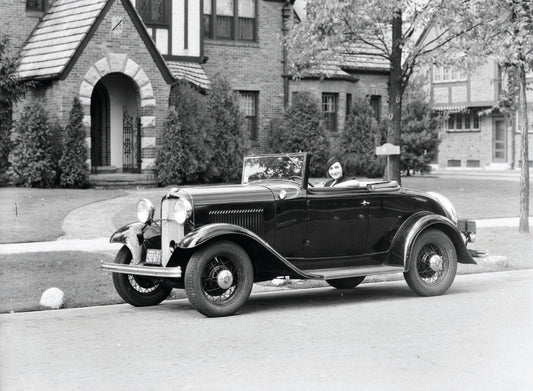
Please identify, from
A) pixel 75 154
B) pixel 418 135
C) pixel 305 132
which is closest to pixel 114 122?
pixel 75 154

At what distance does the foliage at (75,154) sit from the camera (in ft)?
72.5

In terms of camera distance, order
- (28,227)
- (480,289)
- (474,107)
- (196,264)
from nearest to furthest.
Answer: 1. (196,264)
2. (480,289)
3. (28,227)
4. (474,107)

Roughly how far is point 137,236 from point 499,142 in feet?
148

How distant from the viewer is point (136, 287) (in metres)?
10.2

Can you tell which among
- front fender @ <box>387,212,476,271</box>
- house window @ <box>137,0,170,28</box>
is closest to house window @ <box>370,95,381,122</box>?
house window @ <box>137,0,170,28</box>

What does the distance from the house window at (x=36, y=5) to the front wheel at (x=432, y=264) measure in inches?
693

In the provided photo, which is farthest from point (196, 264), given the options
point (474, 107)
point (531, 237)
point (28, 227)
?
point (474, 107)

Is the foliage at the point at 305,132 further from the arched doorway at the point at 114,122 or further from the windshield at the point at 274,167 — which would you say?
the windshield at the point at 274,167

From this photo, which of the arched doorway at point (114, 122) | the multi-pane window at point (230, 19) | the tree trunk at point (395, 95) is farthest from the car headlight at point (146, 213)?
the multi-pane window at point (230, 19)

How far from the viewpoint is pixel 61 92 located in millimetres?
22547

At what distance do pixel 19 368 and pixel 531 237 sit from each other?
11.9 meters

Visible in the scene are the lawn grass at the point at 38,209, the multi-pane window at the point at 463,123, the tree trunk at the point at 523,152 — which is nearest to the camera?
the lawn grass at the point at 38,209

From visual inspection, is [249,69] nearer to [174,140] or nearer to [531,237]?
[174,140]

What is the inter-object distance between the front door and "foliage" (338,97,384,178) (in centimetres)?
2318
